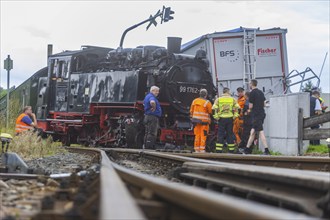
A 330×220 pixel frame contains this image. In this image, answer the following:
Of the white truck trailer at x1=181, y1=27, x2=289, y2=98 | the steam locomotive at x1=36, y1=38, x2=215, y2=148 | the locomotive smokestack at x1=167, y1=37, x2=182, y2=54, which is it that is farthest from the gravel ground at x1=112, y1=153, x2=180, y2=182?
the white truck trailer at x1=181, y1=27, x2=289, y2=98

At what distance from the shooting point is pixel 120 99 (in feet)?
49.7

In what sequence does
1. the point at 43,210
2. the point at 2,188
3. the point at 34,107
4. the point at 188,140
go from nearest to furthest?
the point at 43,210 → the point at 2,188 → the point at 188,140 → the point at 34,107

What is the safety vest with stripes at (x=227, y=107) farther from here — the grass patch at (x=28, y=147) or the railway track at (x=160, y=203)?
the railway track at (x=160, y=203)

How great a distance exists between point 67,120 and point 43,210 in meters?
14.6

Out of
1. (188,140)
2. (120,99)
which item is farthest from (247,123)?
(120,99)

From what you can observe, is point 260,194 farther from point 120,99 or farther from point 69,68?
point 69,68

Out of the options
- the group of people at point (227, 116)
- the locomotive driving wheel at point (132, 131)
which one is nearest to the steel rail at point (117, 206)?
the group of people at point (227, 116)

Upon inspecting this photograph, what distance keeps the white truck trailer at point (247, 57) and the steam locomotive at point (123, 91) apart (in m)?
1.74

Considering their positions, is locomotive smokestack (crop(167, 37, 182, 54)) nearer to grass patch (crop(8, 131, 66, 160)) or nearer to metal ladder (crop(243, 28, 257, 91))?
metal ladder (crop(243, 28, 257, 91))

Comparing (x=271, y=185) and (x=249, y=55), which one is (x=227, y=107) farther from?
(x=271, y=185)

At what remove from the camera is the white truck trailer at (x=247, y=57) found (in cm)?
1752

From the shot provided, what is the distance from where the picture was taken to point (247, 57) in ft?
58.2

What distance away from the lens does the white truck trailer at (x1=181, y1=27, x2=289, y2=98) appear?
1752 cm

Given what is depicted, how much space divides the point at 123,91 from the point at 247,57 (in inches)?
188
